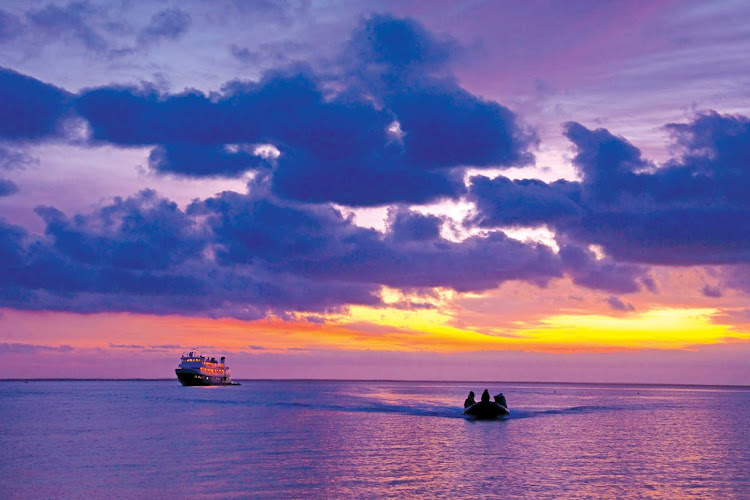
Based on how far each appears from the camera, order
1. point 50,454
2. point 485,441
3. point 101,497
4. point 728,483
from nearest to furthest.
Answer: point 101,497 → point 728,483 → point 50,454 → point 485,441

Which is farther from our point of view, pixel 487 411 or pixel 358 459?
pixel 487 411

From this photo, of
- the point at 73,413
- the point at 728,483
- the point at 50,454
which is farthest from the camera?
the point at 73,413

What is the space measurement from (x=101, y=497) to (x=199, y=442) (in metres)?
29.6

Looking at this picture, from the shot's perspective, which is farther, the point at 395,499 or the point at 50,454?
the point at 50,454

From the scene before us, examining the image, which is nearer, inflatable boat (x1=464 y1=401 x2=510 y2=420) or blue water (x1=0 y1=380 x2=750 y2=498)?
blue water (x1=0 y1=380 x2=750 y2=498)

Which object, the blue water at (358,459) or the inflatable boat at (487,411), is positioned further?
the inflatable boat at (487,411)

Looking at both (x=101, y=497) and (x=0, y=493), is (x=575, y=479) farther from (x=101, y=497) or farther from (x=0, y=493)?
(x=0, y=493)

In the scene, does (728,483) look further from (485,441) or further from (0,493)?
(0,493)

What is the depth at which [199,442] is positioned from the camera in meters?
72.7

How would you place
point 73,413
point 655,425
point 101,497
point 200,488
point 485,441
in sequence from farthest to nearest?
point 73,413, point 655,425, point 485,441, point 200,488, point 101,497

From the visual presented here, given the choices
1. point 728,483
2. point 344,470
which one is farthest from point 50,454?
point 728,483

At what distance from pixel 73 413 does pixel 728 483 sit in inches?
4062

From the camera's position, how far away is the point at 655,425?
11050 centimetres

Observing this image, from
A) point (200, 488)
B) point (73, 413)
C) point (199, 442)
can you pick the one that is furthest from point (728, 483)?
point (73, 413)
